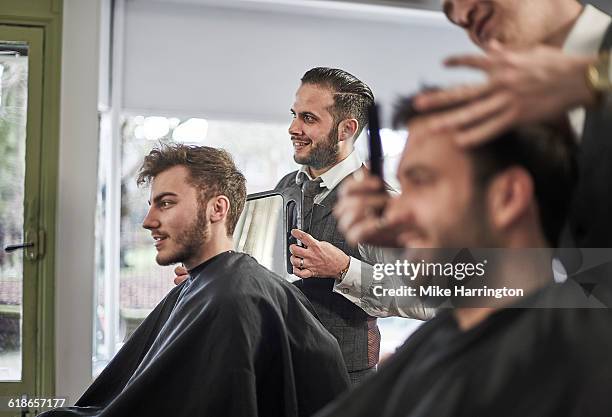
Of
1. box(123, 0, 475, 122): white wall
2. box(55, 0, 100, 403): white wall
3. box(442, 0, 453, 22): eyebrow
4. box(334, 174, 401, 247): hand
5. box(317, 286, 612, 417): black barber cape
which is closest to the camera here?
box(317, 286, 612, 417): black barber cape

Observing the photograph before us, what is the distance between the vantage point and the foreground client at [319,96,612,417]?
4.02 feet

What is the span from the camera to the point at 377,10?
1.64 metres

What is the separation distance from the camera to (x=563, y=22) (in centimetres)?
133

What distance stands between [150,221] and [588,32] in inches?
43.1

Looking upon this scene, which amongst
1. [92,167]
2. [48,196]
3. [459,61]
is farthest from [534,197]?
[48,196]

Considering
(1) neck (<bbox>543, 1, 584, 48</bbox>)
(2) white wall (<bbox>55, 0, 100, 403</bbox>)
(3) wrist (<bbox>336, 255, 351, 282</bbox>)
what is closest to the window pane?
(2) white wall (<bbox>55, 0, 100, 403</bbox>)

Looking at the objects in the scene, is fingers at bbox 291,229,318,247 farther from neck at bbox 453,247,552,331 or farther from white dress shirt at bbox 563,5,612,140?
white dress shirt at bbox 563,5,612,140

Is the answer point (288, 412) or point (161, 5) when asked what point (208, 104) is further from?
point (288, 412)

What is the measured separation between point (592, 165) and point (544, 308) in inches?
10.8

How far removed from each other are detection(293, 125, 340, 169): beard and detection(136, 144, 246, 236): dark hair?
0.56 feet

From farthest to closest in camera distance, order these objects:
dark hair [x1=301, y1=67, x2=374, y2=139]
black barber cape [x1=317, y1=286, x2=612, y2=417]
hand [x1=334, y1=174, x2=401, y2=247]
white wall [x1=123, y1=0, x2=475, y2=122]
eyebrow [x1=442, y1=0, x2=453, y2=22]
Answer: white wall [x1=123, y1=0, x2=475, y2=122] → dark hair [x1=301, y1=67, x2=374, y2=139] → eyebrow [x1=442, y1=0, x2=453, y2=22] → hand [x1=334, y1=174, x2=401, y2=247] → black barber cape [x1=317, y1=286, x2=612, y2=417]

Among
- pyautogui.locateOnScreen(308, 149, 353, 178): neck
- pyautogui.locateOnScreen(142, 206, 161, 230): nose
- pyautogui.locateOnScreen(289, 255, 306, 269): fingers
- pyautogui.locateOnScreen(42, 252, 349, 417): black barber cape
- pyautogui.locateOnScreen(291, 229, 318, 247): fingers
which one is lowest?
pyautogui.locateOnScreen(42, 252, 349, 417): black barber cape

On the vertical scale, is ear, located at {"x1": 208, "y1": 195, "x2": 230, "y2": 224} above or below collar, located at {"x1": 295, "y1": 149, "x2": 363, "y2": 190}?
below

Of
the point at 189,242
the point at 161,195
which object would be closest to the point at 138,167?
the point at 161,195
